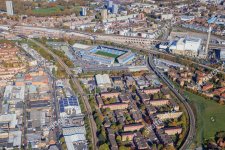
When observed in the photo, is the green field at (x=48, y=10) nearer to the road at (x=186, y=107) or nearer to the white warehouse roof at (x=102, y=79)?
the road at (x=186, y=107)

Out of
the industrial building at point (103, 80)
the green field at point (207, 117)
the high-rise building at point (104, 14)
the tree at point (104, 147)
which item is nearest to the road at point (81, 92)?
the tree at point (104, 147)

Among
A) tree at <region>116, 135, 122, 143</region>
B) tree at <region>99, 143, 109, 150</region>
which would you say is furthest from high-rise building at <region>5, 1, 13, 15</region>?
tree at <region>99, 143, 109, 150</region>

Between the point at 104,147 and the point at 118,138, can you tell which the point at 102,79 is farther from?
the point at 104,147

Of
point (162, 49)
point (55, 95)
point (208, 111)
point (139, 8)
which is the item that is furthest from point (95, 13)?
point (208, 111)

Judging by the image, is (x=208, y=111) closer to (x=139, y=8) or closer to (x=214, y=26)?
(x=214, y=26)

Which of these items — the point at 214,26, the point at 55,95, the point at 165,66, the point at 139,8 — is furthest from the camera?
the point at 139,8

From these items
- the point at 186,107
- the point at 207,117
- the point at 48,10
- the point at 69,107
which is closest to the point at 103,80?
the point at 69,107

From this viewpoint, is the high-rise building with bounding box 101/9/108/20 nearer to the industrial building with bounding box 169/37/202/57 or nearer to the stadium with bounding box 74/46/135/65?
the stadium with bounding box 74/46/135/65
